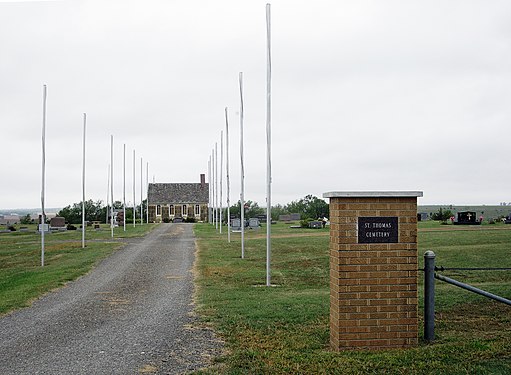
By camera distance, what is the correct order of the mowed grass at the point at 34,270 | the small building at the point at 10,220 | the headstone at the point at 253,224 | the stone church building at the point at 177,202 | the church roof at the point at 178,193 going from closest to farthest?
the mowed grass at the point at 34,270 < the headstone at the point at 253,224 < the small building at the point at 10,220 < the stone church building at the point at 177,202 < the church roof at the point at 178,193

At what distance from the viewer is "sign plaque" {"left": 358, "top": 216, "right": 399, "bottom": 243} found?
7.55 meters

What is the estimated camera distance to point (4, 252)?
32.1 m

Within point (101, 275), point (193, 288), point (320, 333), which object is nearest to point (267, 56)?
point (193, 288)

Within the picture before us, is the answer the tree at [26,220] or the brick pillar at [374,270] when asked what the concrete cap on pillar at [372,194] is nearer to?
the brick pillar at [374,270]

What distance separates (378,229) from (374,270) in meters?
0.49

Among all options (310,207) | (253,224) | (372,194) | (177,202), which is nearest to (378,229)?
(372,194)

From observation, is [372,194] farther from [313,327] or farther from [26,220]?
[26,220]

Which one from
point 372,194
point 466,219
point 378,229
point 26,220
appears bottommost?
point 26,220

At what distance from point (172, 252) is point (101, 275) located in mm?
8955

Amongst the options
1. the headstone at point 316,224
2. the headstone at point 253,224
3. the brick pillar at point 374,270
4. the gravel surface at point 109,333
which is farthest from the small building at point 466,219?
the brick pillar at point 374,270

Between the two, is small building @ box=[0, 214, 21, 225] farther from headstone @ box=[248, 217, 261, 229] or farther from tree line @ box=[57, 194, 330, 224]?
headstone @ box=[248, 217, 261, 229]

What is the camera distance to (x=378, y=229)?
759 centimetres

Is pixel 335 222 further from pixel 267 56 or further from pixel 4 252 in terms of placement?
pixel 4 252

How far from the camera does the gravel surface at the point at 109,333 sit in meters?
7.21
